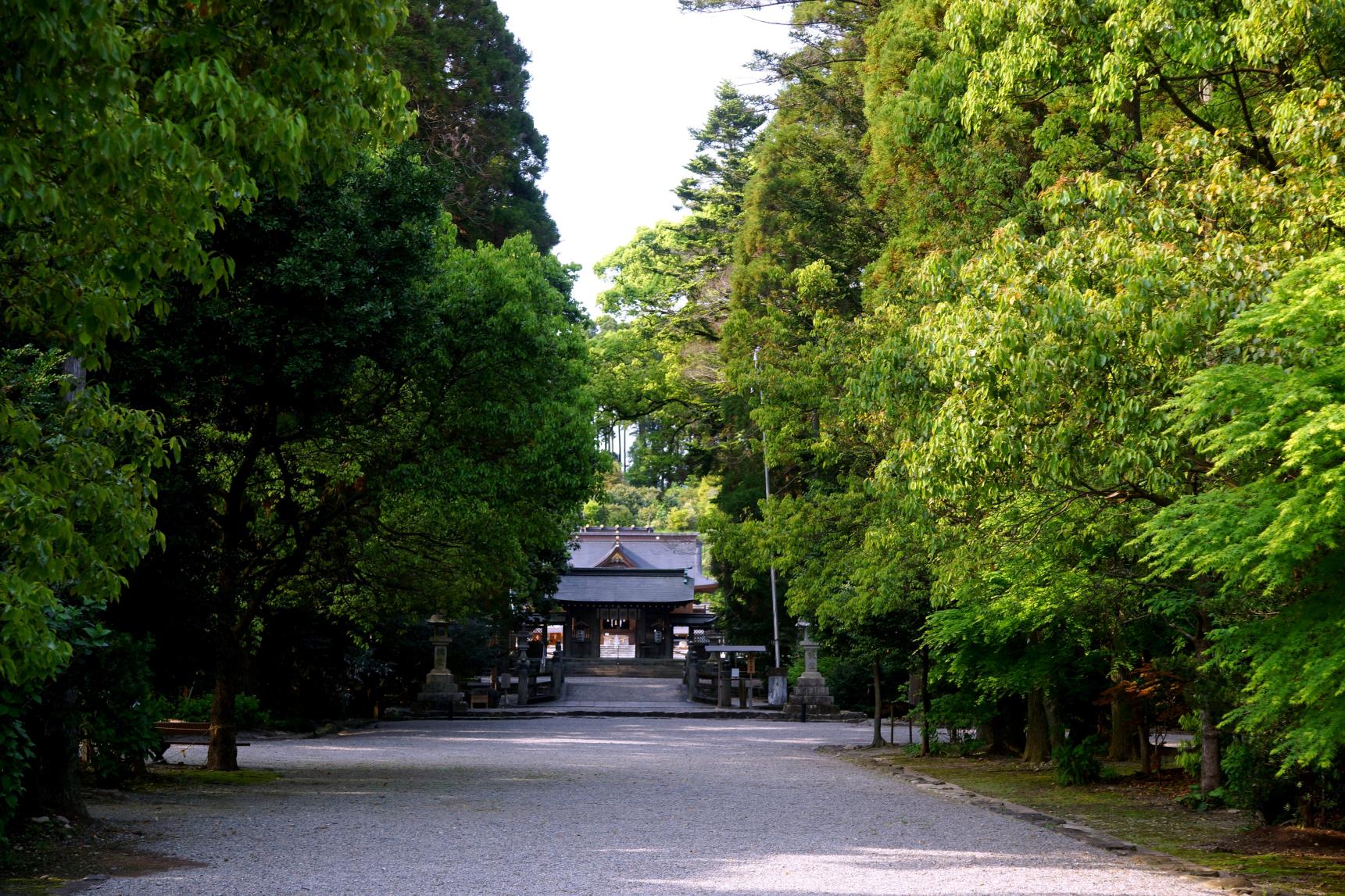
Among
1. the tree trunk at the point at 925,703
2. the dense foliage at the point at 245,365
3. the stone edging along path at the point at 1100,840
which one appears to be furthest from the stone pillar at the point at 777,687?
the stone edging along path at the point at 1100,840

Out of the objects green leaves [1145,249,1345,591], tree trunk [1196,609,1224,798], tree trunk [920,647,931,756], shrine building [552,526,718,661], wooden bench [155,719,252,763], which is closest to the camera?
green leaves [1145,249,1345,591]

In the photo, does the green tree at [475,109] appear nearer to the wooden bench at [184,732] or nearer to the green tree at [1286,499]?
the wooden bench at [184,732]

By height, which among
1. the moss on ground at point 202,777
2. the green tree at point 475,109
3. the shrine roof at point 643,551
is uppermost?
the green tree at point 475,109

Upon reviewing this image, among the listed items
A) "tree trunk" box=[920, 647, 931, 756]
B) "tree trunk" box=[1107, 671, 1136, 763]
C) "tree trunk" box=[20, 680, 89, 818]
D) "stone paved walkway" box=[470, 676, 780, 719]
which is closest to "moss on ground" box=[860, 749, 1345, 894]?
"tree trunk" box=[1107, 671, 1136, 763]

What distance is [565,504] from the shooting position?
16422mm

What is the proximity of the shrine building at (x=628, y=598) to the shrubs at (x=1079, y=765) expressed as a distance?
3290cm

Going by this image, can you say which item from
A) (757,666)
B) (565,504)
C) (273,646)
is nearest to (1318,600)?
(565,504)

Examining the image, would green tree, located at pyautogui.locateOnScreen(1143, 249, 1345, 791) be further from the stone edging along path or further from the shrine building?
the shrine building

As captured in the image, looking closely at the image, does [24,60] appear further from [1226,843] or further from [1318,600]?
[1226,843]

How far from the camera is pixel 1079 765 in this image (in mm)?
13297

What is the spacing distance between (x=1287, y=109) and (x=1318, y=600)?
10.8 feet

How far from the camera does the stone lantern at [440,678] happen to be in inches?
1148

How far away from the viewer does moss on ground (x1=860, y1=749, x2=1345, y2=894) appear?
25.2 ft

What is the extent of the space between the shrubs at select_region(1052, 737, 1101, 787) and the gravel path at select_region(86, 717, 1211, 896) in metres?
1.72
